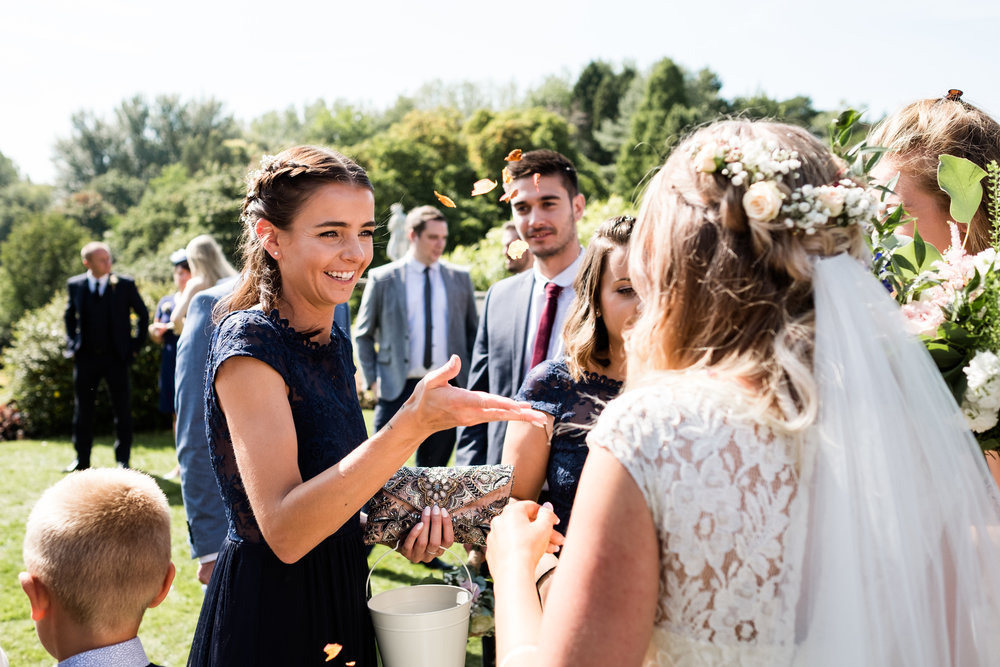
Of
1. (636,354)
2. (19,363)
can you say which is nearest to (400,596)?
(636,354)

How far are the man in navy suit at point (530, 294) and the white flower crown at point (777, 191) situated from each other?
2876 millimetres

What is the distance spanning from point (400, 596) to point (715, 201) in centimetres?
148

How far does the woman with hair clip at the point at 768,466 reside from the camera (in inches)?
52.4

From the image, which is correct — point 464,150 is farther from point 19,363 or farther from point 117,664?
point 117,664

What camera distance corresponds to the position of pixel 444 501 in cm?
220

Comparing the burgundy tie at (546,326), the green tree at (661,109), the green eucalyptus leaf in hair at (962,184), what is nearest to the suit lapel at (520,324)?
the burgundy tie at (546,326)

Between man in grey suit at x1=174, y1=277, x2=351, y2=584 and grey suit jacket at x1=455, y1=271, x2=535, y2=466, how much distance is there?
1321mm

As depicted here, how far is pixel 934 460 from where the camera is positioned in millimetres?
1514

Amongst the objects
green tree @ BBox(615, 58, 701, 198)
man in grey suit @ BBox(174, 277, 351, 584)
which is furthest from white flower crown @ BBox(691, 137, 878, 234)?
→ green tree @ BBox(615, 58, 701, 198)

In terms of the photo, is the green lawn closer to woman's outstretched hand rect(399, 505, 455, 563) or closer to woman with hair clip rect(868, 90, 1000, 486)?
woman's outstretched hand rect(399, 505, 455, 563)

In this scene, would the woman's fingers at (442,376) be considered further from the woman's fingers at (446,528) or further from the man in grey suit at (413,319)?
the man in grey suit at (413,319)

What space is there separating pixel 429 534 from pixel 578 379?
113 centimetres

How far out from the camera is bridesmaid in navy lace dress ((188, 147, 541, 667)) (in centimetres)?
186

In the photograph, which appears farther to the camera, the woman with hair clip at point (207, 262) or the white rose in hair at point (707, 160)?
the woman with hair clip at point (207, 262)
